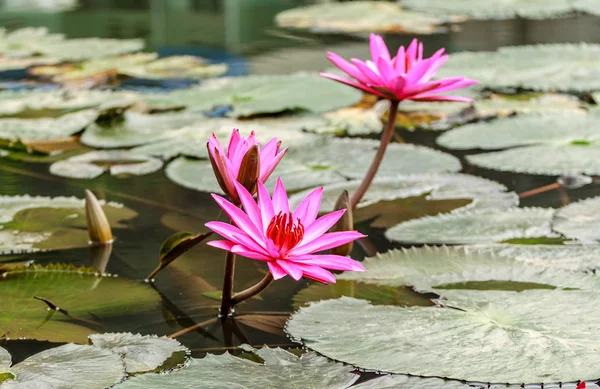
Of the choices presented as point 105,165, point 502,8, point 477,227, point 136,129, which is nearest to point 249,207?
point 477,227

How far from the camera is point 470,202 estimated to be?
1552mm

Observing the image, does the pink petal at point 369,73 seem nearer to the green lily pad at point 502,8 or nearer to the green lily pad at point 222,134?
the green lily pad at point 222,134

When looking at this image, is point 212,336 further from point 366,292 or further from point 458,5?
point 458,5

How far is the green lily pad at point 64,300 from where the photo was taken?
3.47ft

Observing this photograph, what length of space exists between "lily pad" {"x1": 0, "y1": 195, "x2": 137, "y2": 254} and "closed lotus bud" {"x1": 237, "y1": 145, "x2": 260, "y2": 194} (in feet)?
1.72

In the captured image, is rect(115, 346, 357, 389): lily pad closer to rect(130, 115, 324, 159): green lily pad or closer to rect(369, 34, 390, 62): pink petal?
rect(369, 34, 390, 62): pink petal

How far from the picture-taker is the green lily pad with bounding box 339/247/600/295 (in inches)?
44.8

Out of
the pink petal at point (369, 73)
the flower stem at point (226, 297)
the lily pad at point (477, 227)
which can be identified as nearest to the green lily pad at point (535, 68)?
the lily pad at point (477, 227)

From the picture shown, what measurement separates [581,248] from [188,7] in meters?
3.93

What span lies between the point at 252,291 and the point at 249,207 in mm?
171

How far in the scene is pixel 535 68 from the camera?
2570 millimetres

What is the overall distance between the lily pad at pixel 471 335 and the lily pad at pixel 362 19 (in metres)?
2.74

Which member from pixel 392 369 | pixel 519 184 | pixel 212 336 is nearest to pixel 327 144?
pixel 519 184

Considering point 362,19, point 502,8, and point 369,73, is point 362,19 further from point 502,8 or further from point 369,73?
point 369,73
